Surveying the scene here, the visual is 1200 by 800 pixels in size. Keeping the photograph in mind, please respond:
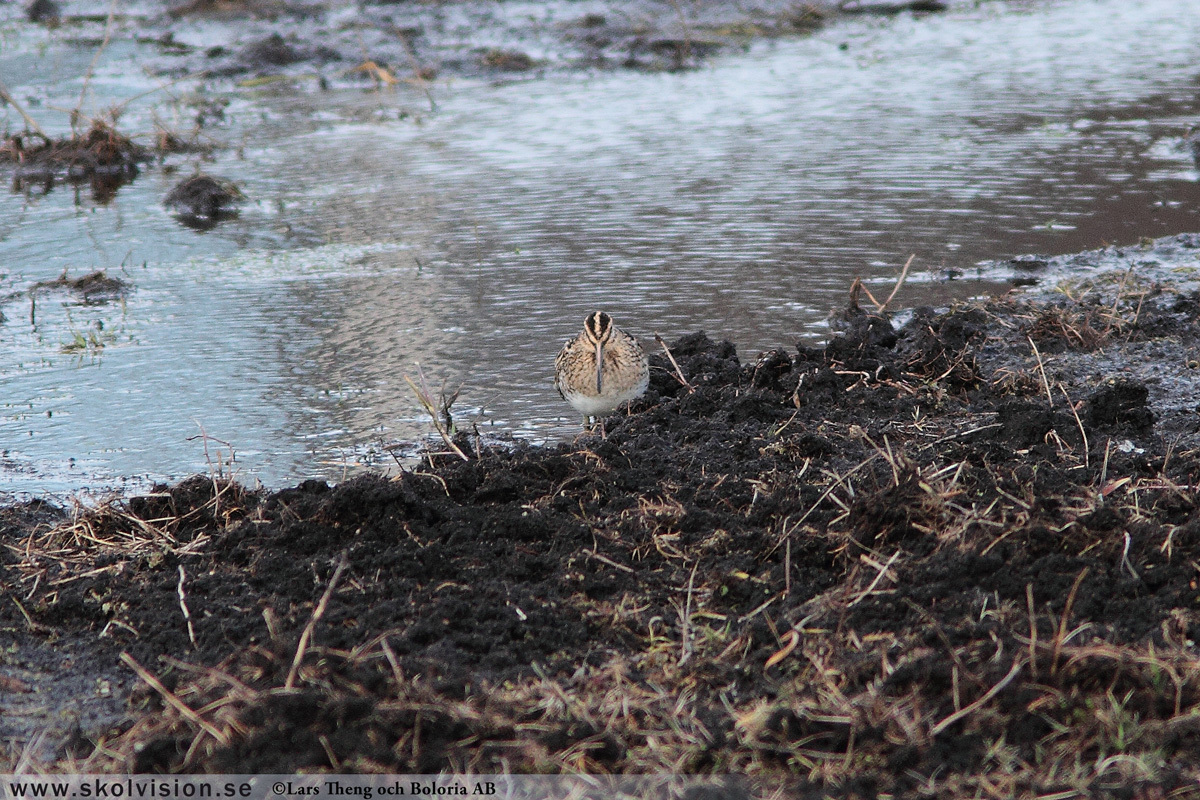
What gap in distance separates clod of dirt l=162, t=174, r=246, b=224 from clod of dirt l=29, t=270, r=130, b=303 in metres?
1.86

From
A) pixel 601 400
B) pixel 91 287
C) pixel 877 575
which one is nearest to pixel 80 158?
pixel 91 287

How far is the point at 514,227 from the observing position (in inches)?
390

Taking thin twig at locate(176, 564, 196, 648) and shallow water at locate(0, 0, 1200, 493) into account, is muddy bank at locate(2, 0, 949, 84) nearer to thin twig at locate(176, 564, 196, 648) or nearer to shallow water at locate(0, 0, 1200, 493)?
shallow water at locate(0, 0, 1200, 493)

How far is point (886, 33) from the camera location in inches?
680

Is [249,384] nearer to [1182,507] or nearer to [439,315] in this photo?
[439,315]

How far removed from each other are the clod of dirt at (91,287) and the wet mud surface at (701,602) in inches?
143

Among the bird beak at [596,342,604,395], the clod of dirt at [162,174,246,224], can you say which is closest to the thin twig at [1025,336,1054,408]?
the bird beak at [596,342,604,395]

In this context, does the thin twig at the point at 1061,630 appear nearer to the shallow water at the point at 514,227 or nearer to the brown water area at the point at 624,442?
the brown water area at the point at 624,442

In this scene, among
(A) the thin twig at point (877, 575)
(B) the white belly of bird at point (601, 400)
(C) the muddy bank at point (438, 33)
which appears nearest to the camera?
(A) the thin twig at point (877, 575)

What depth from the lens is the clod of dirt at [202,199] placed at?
35.4 ft

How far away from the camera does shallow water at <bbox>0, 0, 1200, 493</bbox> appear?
6973 mm

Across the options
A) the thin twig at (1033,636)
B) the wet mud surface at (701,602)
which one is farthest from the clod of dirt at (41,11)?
the thin twig at (1033,636)

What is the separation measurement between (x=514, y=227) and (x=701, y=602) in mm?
6060

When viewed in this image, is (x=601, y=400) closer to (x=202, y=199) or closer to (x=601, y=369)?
(x=601, y=369)
